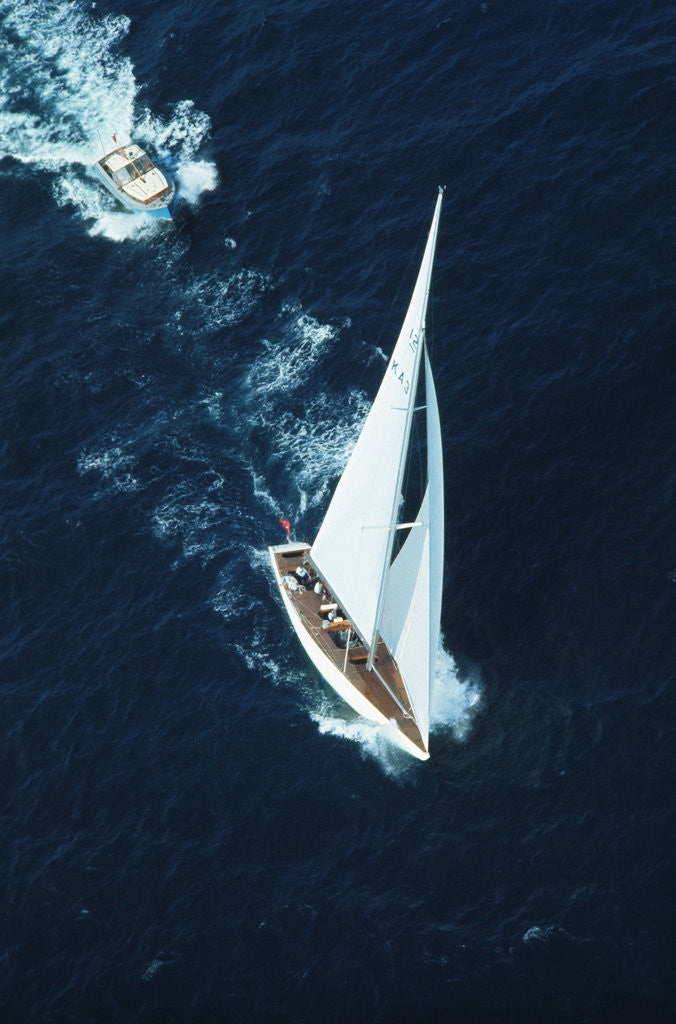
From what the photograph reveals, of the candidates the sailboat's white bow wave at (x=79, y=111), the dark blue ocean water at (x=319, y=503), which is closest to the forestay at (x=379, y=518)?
the dark blue ocean water at (x=319, y=503)

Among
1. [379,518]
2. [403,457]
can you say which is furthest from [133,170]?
[403,457]

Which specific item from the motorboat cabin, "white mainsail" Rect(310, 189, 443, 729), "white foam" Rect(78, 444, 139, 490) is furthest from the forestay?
the motorboat cabin

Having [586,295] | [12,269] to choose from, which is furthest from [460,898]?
[12,269]

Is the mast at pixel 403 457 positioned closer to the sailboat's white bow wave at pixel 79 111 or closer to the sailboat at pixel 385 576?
the sailboat at pixel 385 576

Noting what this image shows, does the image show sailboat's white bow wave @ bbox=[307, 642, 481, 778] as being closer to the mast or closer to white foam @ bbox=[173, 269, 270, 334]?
the mast

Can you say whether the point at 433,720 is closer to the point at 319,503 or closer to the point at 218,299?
the point at 319,503

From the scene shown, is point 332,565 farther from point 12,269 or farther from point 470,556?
point 12,269
